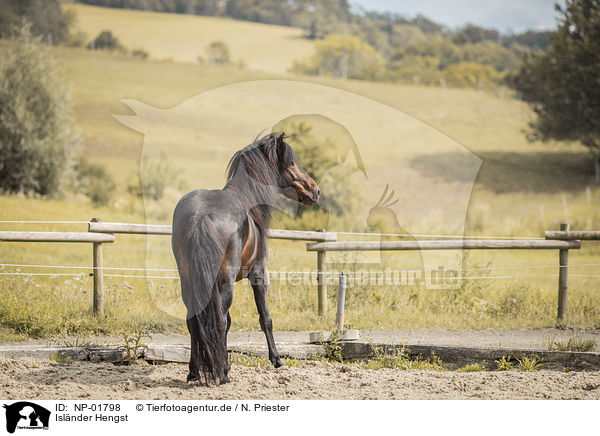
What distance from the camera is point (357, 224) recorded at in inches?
635

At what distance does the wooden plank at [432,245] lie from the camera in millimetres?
7938

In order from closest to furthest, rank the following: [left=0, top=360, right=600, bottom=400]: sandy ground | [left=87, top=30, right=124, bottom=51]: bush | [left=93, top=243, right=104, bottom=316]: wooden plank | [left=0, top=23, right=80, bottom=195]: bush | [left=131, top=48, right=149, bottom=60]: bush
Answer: [left=0, top=360, right=600, bottom=400]: sandy ground, [left=93, top=243, right=104, bottom=316]: wooden plank, [left=0, top=23, right=80, bottom=195]: bush, [left=131, top=48, right=149, bottom=60]: bush, [left=87, top=30, right=124, bottom=51]: bush

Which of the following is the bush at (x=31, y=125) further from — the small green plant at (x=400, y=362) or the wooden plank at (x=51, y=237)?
the small green plant at (x=400, y=362)

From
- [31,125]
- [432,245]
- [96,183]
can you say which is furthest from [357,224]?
[96,183]

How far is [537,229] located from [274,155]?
15.6 metres

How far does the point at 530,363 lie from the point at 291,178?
296 centimetres

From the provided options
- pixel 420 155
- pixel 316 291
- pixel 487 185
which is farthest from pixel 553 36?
pixel 316 291

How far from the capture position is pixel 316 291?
28.3 ft

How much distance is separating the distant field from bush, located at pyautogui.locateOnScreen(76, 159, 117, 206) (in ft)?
110

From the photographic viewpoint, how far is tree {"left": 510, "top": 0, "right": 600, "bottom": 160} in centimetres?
2750

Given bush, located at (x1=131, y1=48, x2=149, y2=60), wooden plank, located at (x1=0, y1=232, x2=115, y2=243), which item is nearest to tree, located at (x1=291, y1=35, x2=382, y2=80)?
bush, located at (x1=131, y1=48, x2=149, y2=60)

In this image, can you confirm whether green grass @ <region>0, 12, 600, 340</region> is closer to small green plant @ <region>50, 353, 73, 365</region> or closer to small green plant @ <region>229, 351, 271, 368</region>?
small green plant @ <region>50, 353, 73, 365</region>

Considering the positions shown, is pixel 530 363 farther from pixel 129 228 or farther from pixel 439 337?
pixel 129 228

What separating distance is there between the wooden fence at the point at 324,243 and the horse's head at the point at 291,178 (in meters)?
2.23
